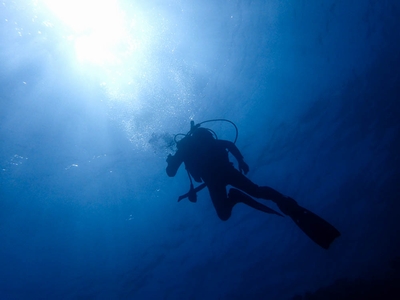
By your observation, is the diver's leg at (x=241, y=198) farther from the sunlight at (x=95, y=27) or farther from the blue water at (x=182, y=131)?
the sunlight at (x=95, y=27)

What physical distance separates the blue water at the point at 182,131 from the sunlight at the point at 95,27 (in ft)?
0.28

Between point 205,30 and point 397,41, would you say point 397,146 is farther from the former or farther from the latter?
point 205,30

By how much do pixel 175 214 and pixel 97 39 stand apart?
12341mm

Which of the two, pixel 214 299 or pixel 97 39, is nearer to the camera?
pixel 97 39

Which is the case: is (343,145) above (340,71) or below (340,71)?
below

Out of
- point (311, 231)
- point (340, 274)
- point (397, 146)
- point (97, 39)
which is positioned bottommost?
point (311, 231)

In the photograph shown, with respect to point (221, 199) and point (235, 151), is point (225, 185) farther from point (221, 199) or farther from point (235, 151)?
point (235, 151)

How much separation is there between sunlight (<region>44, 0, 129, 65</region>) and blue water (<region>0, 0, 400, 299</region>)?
3.4 inches

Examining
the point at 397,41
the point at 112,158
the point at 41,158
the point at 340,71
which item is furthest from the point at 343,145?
the point at 41,158

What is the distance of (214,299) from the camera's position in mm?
24406

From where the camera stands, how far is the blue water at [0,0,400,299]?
10938mm

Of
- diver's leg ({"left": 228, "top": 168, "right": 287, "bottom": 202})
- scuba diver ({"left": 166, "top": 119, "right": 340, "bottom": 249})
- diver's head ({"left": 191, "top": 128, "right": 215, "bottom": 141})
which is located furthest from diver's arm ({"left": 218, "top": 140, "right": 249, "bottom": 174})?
diver's leg ({"left": 228, "top": 168, "right": 287, "bottom": 202})

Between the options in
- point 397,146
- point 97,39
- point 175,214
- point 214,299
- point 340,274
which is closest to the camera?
point 97,39

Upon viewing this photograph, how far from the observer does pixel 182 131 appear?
14156 millimetres
